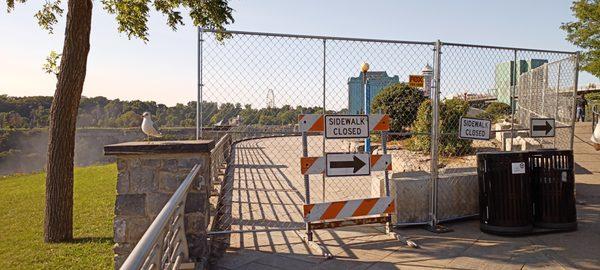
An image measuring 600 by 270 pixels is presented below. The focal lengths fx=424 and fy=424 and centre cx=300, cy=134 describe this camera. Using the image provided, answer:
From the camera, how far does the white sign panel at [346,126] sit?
524cm

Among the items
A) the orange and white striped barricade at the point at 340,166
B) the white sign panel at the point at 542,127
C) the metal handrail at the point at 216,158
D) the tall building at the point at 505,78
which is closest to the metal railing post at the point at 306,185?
the orange and white striped barricade at the point at 340,166

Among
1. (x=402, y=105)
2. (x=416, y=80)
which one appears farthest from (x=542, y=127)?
(x=402, y=105)

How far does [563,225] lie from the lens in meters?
5.75

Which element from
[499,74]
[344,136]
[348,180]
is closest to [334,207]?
[344,136]

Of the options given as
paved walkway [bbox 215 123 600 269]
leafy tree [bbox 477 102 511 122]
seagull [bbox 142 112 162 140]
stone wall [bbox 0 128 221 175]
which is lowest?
stone wall [bbox 0 128 221 175]

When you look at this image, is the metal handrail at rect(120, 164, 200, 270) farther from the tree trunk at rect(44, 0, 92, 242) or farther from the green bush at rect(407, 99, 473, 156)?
the green bush at rect(407, 99, 473, 156)

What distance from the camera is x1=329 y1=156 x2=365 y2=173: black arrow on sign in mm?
5227

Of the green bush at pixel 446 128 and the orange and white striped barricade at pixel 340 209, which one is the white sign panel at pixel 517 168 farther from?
the green bush at pixel 446 128

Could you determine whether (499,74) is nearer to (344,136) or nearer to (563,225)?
(563,225)

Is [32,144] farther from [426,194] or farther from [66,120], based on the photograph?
[426,194]

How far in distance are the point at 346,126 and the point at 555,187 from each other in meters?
3.01

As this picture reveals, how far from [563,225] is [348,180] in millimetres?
6058

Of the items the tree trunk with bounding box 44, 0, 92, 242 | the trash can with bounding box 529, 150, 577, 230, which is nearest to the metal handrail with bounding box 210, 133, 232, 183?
the tree trunk with bounding box 44, 0, 92, 242

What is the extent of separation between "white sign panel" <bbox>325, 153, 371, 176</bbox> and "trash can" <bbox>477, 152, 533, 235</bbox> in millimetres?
1700
